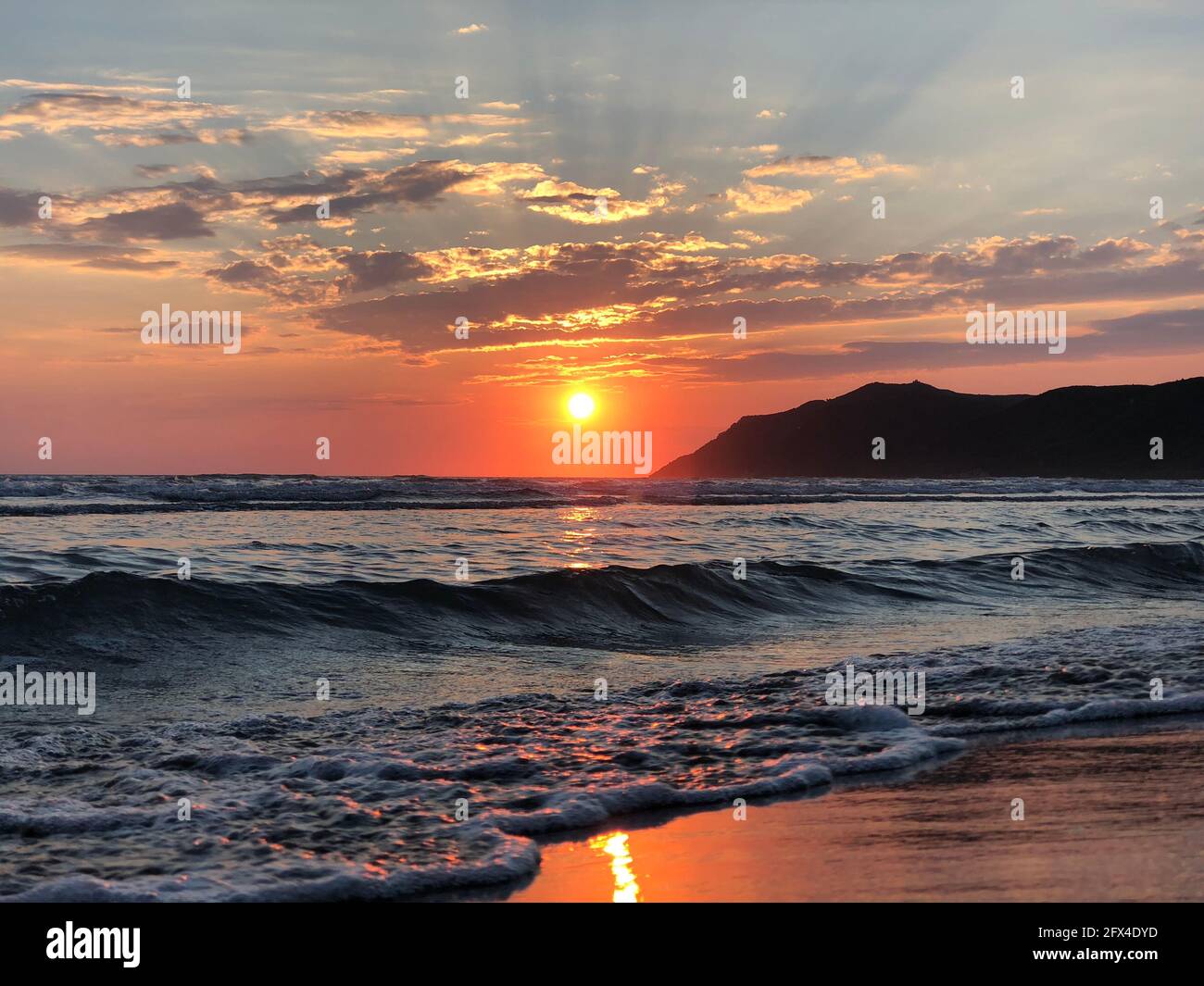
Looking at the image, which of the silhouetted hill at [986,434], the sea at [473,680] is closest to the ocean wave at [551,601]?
the sea at [473,680]

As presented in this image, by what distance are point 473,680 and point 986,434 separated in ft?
532

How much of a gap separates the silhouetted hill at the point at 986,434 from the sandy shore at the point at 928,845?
124 m

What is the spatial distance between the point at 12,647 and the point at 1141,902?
1089 centimetres

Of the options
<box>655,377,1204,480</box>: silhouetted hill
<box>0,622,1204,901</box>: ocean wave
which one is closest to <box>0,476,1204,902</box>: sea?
<box>0,622,1204,901</box>: ocean wave

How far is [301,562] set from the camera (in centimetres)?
1741

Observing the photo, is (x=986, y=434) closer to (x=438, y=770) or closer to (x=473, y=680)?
(x=473, y=680)

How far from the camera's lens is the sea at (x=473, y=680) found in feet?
18.8

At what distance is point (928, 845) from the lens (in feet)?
17.6

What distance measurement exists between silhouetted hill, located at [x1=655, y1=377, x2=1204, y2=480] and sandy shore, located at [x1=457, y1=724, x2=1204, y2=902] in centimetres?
12355

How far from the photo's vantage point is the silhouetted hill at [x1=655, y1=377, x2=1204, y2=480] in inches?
5468

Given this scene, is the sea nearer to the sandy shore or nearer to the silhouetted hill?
the sandy shore

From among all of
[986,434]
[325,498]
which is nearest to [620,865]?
[325,498]

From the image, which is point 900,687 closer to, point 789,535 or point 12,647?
point 12,647
